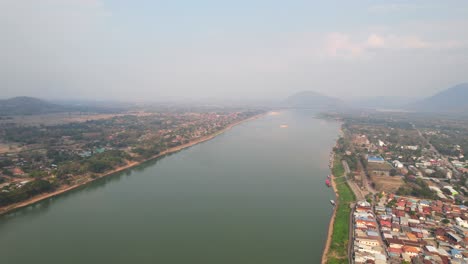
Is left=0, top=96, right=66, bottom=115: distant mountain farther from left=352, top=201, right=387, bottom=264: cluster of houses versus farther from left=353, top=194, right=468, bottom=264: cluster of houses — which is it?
left=353, top=194, right=468, bottom=264: cluster of houses

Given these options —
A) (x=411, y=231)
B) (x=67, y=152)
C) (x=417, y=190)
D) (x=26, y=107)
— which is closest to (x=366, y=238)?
(x=411, y=231)

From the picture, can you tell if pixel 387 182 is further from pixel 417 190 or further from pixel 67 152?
pixel 67 152

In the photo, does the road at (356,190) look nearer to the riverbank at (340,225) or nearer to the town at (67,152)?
the riverbank at (340,225)

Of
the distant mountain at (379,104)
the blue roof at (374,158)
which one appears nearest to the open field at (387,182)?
the blue roof at (374,158)

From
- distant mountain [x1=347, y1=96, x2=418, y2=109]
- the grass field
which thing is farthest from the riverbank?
distant mountain [x1=347, y1=96, x2=418, y2=109]

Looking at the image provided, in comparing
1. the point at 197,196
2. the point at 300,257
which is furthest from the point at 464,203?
the point at 197,196

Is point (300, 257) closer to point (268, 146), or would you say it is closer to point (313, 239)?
point (313, 239)
